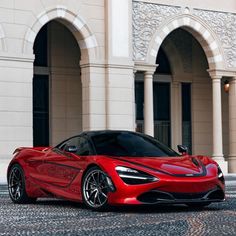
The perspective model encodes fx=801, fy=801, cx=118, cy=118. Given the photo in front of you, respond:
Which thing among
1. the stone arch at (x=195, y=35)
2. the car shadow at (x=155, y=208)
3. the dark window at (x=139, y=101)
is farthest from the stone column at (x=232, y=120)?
the car shadow at (x=155, y=208)

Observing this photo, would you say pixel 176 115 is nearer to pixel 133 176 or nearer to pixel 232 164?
pixel 232 164

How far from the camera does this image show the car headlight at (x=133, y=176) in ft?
33.7

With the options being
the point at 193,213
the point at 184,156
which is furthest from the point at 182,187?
the point at 184,156

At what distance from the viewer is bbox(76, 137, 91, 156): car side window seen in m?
11.4

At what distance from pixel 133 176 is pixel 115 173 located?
246mm

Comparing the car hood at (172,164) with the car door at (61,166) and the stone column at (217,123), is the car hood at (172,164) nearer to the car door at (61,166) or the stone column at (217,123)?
the car door at (61,166)

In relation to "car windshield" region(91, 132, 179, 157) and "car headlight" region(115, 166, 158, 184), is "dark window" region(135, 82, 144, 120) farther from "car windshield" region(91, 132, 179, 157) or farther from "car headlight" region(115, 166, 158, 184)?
"car headlight" region(115, 166, 158, 184)

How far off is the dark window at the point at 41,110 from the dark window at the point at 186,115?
6715 millimetres

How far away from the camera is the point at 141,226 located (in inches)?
338

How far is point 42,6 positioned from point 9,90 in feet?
10.0

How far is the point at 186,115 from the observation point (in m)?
33.8

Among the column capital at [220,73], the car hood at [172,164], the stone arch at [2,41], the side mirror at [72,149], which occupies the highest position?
the stone arch at [2,41]

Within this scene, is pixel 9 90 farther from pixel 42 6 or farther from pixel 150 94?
pixel 150 94

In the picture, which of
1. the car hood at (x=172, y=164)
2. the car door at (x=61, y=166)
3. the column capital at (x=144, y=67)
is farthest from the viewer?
the column capital at (x=144, y=67)
